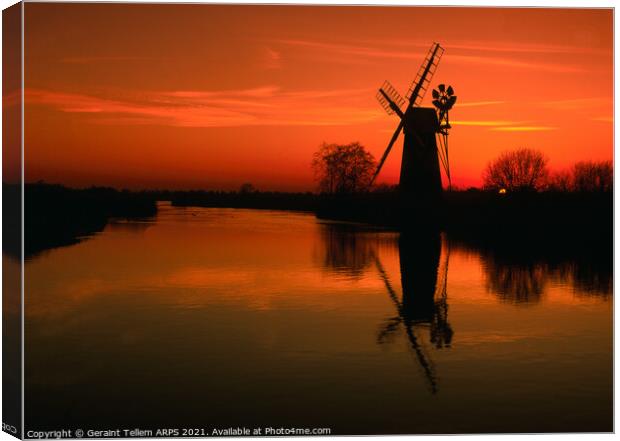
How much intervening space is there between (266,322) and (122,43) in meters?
4.61

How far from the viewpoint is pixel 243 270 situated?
18.2 meters

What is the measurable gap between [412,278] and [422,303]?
10.4 ft

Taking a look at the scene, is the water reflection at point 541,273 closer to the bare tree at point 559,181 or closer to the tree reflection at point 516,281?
the tree reflection at point 516,281

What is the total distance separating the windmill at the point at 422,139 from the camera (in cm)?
3147

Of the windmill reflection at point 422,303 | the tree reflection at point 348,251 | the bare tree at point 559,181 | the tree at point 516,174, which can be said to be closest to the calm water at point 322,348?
the windmill reflection at point 422,303

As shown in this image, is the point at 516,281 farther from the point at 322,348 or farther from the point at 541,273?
the point at 322,348

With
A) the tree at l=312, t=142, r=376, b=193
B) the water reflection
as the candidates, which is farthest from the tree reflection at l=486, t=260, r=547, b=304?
the tree at l=312, t=142, r=376, b=193

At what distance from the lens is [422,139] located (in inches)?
1297

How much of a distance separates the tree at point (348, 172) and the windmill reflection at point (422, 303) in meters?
11.6

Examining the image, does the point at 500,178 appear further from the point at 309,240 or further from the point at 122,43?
the point at 122,43

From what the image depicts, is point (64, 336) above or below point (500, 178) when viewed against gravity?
below

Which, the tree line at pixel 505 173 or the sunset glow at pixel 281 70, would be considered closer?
the sunset glow at pixel 281 70

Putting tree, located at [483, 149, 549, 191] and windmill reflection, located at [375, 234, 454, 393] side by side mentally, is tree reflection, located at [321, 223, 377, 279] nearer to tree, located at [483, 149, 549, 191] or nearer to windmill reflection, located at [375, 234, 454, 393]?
windmill reflection, located at [375, 234, 454, 393]

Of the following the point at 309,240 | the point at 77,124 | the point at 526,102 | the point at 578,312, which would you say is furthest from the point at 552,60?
the point at 309,240
